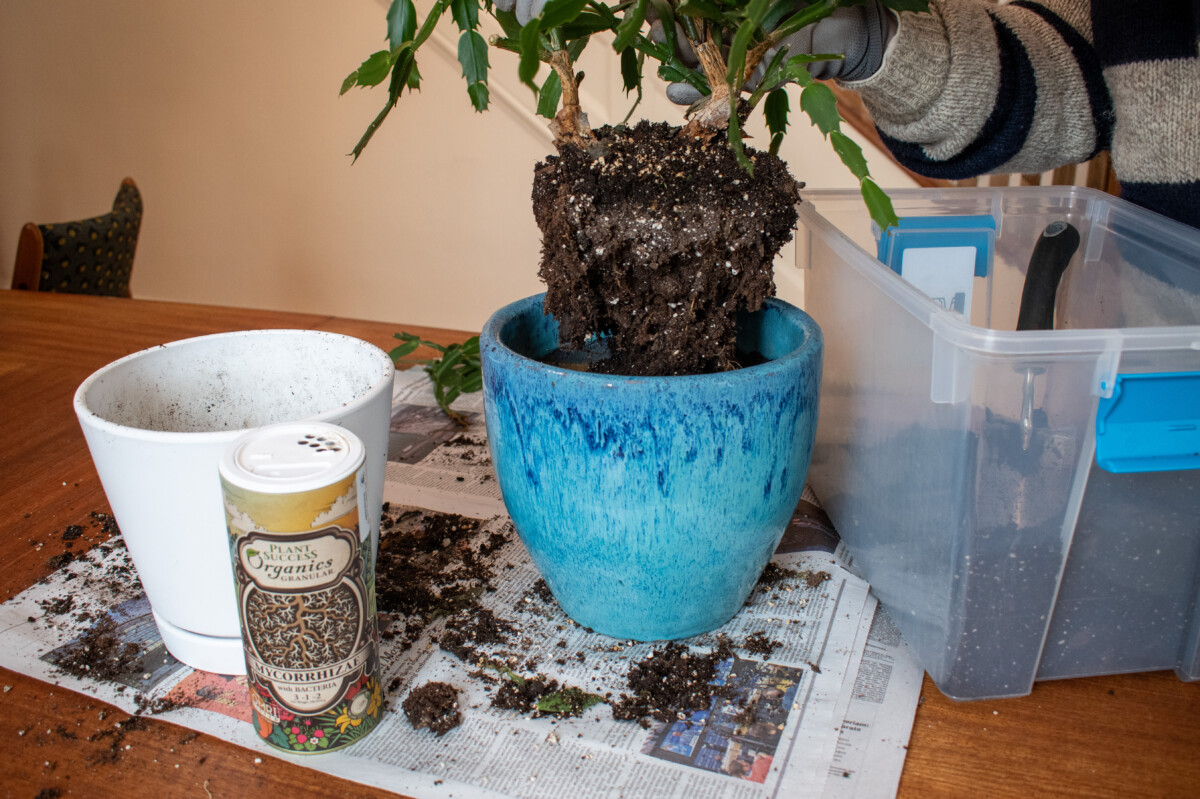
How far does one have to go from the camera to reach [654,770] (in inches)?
17.8

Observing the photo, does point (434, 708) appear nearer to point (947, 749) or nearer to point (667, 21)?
point (947, 749)

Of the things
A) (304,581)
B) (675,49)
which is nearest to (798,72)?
(675,49)

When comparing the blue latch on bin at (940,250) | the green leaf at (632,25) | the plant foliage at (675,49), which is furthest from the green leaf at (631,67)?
the blue latch on bin at (940,250)

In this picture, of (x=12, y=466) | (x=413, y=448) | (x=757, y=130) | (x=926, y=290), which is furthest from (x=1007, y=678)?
(x=757, y=130)

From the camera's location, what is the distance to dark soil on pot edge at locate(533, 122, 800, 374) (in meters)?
0.49

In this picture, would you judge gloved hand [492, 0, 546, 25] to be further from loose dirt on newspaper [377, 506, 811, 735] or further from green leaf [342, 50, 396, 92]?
loose dirt on newspaper [377, 506, 811, 735]

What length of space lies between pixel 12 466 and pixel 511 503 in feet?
1.71

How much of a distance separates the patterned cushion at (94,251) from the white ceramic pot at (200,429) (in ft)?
3.03

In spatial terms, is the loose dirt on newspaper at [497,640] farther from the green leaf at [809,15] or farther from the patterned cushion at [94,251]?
the patterned cushion at [94,251]

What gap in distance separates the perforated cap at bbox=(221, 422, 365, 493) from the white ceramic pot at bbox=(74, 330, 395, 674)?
2 cm

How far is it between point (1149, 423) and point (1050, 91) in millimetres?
390

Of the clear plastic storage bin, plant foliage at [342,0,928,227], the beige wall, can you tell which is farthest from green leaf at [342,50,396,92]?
the beige wall

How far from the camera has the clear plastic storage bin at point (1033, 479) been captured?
1.45 ft

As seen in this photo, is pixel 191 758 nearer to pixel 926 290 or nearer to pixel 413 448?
pixel 413 448
